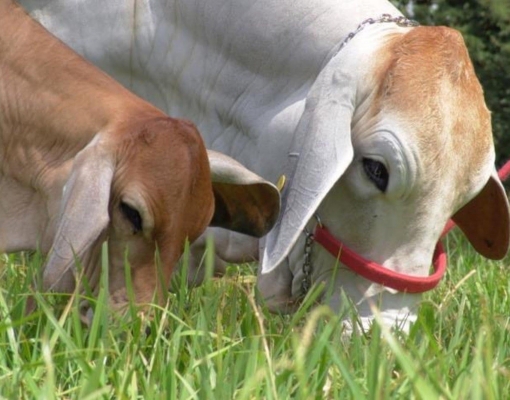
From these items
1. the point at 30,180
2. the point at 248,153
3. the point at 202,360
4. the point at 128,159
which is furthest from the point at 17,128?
the point at 202,360

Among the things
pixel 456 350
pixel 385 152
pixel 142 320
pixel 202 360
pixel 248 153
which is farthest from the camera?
pixel 248 153

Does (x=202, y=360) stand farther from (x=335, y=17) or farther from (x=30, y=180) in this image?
(x=335, y=17)

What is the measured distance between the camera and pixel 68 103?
3.75 m

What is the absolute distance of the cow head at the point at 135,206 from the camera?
332 cm

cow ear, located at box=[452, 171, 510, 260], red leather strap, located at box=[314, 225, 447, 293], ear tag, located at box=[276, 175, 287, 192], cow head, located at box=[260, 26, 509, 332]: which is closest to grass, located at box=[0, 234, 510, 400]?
red leather strap, located at box=[314, 225, 447, 293]

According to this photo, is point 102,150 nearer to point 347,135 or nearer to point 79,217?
point 79,217

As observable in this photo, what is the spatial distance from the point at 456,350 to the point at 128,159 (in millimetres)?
978

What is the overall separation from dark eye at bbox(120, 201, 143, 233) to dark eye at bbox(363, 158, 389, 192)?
2.32 feet

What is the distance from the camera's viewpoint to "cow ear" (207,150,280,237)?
3.78 meters

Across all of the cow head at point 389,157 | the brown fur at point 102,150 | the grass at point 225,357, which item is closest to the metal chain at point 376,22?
the cow head at point 389,157

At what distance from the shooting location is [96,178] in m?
3.37

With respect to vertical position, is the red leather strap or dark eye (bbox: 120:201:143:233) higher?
dark eye (bbox: 120:201:143:233)

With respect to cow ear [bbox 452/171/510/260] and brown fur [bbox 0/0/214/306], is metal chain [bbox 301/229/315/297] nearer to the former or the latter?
brown fur [bbox 0/0/214/306]

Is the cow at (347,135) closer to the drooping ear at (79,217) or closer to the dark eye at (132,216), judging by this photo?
the dark eye at (132,216)
